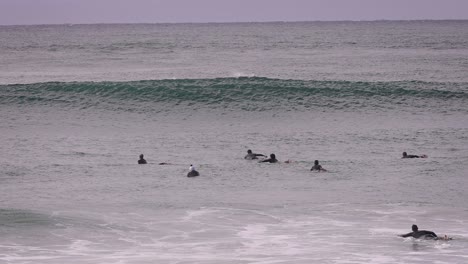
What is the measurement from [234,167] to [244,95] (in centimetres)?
1954

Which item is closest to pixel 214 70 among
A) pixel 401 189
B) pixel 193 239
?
pixel 401 189

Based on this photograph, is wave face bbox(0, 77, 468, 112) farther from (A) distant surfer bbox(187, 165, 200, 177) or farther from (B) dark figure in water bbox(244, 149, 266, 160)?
(A) distant surfer bbox(187, 165, 200, 177)

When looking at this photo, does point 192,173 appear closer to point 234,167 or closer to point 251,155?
point 234,167

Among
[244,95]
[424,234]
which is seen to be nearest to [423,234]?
[424,234]

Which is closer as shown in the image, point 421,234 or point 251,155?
point 421,234

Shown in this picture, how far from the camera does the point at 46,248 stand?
21281 millimetres

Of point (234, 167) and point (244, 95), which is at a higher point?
point (244, 95)

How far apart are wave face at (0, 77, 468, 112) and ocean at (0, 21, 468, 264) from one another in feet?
0.47

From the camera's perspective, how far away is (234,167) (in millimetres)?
31641

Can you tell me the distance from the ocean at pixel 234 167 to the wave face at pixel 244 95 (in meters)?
0.14

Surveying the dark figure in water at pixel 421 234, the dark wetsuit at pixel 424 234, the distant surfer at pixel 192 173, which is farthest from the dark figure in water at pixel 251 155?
the dark wetsuit at pixel 424 234

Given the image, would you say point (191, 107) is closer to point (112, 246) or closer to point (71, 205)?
point (71, 205)

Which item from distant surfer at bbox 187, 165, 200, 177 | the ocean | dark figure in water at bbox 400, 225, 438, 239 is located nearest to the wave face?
the ocean

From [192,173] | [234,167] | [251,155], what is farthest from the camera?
[251,155]
